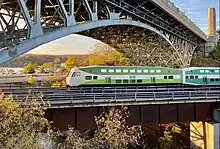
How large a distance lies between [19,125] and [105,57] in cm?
4137

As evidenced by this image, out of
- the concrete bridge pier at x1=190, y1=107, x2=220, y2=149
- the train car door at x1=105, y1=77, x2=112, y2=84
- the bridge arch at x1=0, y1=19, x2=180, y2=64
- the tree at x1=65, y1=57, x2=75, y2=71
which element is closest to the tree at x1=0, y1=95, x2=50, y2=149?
the bridge arch at x1=0, y1=19, x2=180, y2=64

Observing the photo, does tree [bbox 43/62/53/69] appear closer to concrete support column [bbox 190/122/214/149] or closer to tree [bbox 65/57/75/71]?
tree [bbox 65/57/75/71]

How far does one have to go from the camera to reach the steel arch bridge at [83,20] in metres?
16.8

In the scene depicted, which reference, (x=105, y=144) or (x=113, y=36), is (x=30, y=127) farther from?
(x=113, y=36)

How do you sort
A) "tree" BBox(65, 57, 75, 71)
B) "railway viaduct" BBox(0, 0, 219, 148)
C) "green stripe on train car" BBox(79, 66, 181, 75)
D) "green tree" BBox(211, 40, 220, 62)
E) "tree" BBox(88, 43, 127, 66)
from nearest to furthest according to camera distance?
"railway viaduct" BBox(0, 0, 219, 148), "green stripe on train car" BBox(79, 66, 181, 75), "tree" BBox(88, 43, 127, 66), "tree" BBox(65, 57, 75, 71), "green tree" BBox(211, 40, 220, 62)

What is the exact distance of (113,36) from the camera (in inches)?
1740

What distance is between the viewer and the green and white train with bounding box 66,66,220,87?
2530 cm

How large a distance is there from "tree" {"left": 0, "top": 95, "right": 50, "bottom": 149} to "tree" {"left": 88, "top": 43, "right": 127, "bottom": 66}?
3560 centimetres

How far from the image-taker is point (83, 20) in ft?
102

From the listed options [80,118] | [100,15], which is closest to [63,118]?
[80,118]

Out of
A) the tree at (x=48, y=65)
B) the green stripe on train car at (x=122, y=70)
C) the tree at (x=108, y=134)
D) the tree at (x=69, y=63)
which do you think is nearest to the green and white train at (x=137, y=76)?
the green stripe on train car at (x=122, y=70)

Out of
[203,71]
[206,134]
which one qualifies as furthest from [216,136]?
[203,71]

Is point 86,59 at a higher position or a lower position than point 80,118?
higher

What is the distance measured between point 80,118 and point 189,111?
8.42 m
